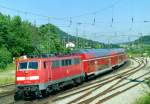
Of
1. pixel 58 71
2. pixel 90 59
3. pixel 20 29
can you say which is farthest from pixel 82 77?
pixel 20 29

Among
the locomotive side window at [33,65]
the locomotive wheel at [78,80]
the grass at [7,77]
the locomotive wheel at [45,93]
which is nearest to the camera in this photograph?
the locomotive side window at [33,65]

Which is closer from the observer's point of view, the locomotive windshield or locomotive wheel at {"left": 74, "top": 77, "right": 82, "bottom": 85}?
the locomotive windshield

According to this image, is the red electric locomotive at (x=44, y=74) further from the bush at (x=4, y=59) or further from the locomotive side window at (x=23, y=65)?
the bush at (x=4, y=59)

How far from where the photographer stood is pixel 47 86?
27281 mm

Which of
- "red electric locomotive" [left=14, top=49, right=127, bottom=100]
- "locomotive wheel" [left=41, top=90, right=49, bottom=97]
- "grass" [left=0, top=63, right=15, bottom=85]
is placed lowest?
"grass" [left=0, top=63, right=15, bottom=85]

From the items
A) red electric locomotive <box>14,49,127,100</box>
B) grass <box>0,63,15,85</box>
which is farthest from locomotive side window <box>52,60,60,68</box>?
grass <box>0,63,15,85</box>

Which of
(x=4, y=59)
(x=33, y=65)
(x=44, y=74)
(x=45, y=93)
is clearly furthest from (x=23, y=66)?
(x=4, y=59)

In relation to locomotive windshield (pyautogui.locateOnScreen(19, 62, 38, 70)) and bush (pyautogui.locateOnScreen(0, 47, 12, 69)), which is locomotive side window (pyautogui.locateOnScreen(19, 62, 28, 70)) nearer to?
locomotive windshield (pyautogui.locateOnScreen(19, 62, 38, 70))

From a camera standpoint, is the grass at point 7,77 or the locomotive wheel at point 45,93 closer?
the locomotive wheel at point 45,93

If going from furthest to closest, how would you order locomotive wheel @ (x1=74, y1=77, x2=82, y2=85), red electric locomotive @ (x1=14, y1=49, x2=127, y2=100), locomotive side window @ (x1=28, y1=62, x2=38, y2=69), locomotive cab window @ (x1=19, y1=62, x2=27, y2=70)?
locomotive wheel @ (x1=74, y1=77, x2=82, y2=85)
locomotive cab window @ (x1=19, y1=62, x2=27, y2=70)
locomotive side window @ (x1=28, y1=62, x2=38, y2=69)
red electric locomotive @ (x1=14, y1=49, x2=127, y2=100)

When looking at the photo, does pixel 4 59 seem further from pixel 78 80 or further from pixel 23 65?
pixel 23 65

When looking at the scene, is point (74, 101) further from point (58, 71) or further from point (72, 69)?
point (72, 69)

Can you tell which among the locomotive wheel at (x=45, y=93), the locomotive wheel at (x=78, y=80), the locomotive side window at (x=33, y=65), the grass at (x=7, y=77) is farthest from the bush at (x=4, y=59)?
the locomotive side window at (x=33, y=65)

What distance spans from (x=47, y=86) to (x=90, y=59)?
13735 millimetres
